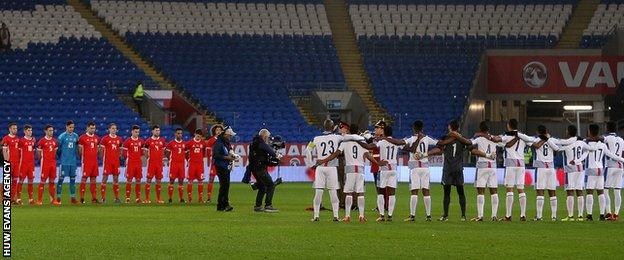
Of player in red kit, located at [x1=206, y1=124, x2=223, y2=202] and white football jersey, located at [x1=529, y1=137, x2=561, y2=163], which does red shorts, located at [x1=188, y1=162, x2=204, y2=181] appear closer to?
player in red kit, located at [x1=206, y1=124, x2=223, y2=202]

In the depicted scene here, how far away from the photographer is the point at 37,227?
71.2 feet

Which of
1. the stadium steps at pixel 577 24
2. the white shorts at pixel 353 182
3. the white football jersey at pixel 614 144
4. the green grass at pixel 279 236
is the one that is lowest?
the green grass at pixel 279 236

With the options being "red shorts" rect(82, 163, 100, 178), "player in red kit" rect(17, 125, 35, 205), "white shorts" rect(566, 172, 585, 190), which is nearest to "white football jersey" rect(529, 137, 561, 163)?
"white shorts" rect(566, 172, 585, 190)

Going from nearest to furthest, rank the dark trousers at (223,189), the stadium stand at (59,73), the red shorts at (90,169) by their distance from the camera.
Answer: the dark trousers at (223,189)
the red shorts at (90,169)
the stadium stand at (59,73)

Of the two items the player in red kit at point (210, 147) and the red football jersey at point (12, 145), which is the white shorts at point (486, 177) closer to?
the player in red kit at point (210, 147)

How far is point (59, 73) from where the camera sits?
56.4 metres

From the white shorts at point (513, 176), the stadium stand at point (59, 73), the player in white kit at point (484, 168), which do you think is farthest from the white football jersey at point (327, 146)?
the stadium stand at point (59, 73)

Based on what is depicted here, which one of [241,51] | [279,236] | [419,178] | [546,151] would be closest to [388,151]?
[419,178]

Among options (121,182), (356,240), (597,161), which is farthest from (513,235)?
(121,182)

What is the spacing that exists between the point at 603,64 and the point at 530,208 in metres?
28.5

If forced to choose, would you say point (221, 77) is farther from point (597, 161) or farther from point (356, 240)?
point (356, 240)

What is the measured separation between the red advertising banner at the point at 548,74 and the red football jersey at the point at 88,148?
29226 millimetres

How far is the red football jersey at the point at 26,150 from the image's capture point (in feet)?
104

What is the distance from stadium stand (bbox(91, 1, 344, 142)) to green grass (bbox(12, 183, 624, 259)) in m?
28.6
